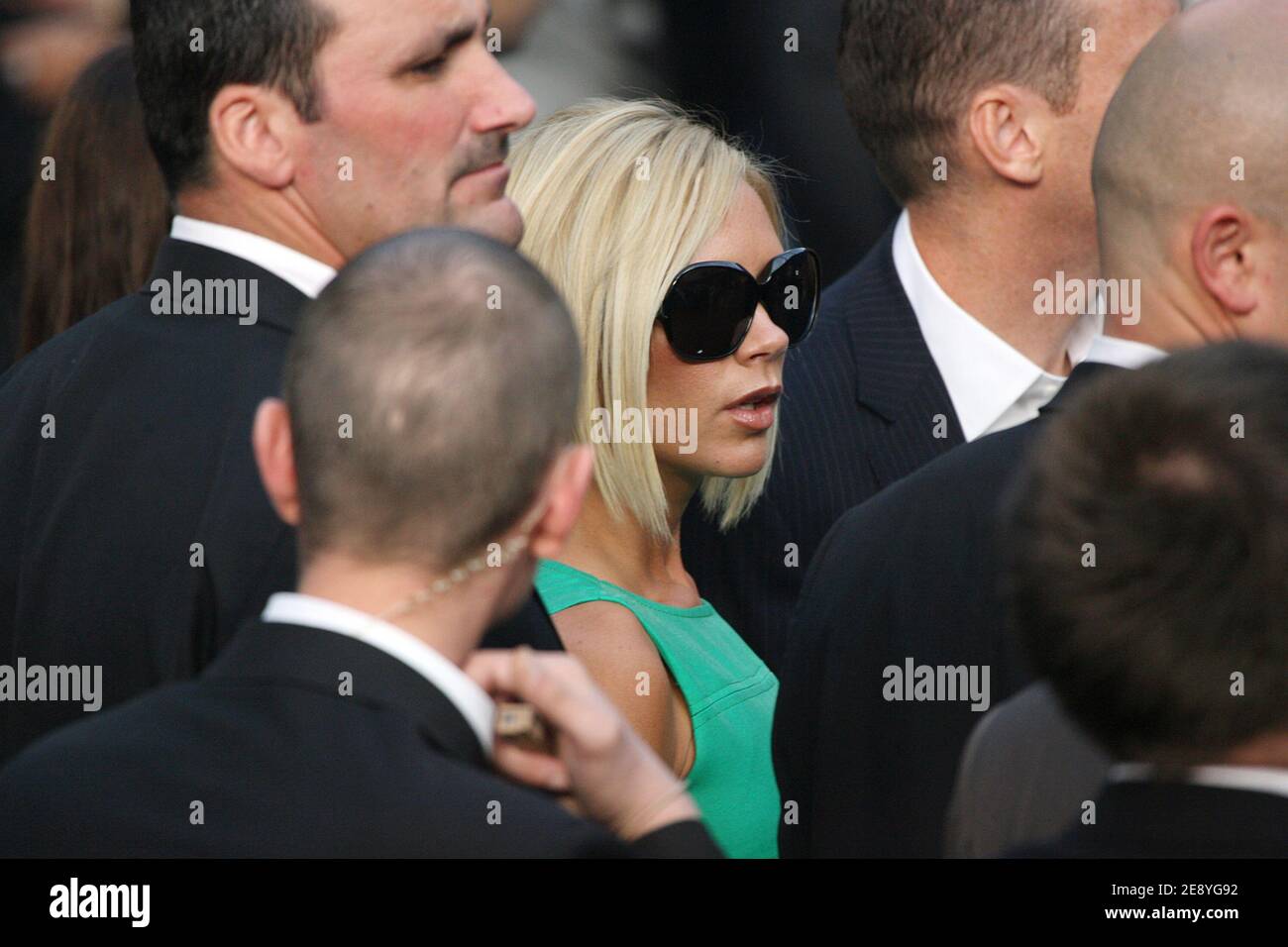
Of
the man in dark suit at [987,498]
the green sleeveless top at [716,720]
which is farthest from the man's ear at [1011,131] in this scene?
the green sleeveless top at [716,720]

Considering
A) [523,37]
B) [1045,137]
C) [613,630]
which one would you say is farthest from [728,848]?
[523,37]

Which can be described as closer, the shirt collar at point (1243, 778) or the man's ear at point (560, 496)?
the shirt collar at point (1243, 778)

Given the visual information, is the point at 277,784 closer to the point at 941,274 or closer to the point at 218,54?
the point at 218,54

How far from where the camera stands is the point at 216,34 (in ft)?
8.07

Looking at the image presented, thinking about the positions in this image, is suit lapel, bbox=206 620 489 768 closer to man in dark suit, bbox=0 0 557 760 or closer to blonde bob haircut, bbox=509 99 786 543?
man in dark suit, bbox=0 0 557 760

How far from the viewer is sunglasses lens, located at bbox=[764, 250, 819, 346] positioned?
3.28 metres

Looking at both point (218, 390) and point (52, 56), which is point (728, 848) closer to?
point (218, 390)

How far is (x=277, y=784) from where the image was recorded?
1.56 metres

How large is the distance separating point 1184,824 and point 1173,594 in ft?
0.69

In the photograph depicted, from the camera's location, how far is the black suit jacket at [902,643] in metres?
2.27

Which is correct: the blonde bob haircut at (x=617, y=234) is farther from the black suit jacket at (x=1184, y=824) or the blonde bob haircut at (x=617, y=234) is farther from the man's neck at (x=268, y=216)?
the black suit jacket at (x=1184, y=824)

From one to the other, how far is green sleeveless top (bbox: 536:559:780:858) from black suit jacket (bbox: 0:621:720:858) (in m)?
1.27

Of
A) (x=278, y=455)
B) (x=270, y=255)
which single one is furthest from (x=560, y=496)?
(x=270, y=255)
